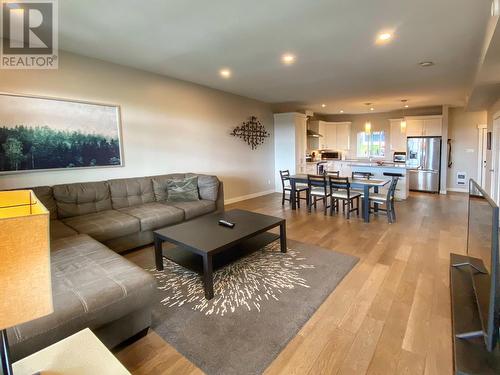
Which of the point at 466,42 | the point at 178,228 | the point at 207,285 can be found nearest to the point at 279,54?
the point at 466,42

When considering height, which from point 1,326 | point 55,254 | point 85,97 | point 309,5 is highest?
point 309,5

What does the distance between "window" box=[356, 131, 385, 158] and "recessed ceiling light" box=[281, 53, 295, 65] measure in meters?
6.69

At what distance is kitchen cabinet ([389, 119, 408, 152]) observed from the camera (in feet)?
28.4

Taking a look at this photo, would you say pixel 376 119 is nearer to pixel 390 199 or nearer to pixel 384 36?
pixel 390 199

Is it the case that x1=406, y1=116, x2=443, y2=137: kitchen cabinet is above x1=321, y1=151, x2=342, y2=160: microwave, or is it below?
above

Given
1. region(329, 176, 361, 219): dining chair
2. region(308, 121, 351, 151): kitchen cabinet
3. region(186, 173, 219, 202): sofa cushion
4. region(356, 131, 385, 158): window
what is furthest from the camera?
region(308, 121, 351, 151): kitchen cabinet

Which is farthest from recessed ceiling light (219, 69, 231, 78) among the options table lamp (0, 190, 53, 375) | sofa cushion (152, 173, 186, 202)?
table lamp (0, 190, 53, 375)

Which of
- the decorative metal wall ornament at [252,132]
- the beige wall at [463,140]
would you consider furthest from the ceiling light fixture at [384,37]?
the beige wall at [463,140]

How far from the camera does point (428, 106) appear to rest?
8086mm

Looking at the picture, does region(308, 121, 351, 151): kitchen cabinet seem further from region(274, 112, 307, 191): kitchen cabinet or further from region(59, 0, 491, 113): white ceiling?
region(59, 0, 491, 113): white ceiling

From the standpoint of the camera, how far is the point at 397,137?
8.77 m

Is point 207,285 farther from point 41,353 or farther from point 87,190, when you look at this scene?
point 87,190

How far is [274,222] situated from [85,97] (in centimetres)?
322

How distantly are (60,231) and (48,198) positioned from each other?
2.27 feet
